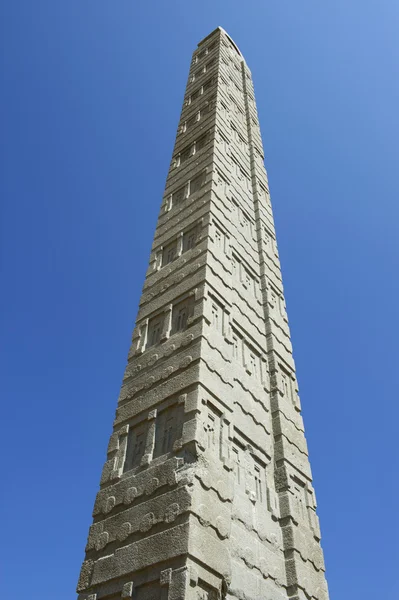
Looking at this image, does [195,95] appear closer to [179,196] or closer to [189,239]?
[179,196]

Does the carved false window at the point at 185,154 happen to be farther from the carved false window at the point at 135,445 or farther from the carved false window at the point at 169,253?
the carved false window at the point at 135,445

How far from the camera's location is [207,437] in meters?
5.86

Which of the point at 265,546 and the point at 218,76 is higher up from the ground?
the point at 218,76

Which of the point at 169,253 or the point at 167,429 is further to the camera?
the point at 169,253

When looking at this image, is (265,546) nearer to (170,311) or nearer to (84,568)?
(84,568)

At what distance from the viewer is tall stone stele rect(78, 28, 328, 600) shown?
5.03 metres

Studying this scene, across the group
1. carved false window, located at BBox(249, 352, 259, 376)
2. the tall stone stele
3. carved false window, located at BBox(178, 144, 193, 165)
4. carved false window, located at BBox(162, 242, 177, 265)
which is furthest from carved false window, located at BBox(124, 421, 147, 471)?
carved false window, located at BBox(178, 144, 193, 165)

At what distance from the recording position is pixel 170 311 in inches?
311

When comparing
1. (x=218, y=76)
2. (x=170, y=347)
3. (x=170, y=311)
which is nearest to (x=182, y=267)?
(x=170, y=311)

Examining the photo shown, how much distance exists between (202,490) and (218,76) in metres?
13.0

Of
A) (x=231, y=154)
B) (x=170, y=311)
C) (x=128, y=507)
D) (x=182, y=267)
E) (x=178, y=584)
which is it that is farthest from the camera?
(x=231, y=154)

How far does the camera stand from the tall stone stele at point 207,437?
503cm

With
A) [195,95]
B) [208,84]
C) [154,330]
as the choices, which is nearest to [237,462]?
[154,330]

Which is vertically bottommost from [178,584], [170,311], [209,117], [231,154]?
[178,584]
